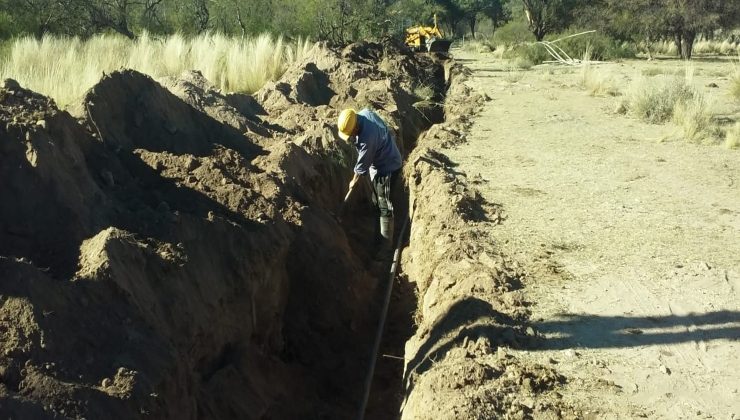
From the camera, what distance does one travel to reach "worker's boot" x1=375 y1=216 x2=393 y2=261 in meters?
9.58

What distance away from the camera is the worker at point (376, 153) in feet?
27.8

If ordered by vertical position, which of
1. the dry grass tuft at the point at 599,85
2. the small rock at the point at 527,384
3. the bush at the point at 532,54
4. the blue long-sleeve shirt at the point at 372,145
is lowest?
the bush at the point at 532,54

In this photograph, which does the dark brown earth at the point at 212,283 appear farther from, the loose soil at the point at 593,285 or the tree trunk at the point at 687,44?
the tree trunk at the point at 687,44

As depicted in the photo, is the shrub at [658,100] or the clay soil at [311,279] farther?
the shrub at [658,100]

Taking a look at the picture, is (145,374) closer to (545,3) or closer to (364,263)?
(364,263)

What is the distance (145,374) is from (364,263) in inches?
206

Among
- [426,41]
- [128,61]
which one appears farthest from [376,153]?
[426,41]

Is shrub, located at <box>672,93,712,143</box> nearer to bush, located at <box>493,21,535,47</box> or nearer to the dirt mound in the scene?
the dirt mound

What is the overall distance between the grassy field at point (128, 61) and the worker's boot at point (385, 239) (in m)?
4.24

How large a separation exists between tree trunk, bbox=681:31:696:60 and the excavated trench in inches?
1003

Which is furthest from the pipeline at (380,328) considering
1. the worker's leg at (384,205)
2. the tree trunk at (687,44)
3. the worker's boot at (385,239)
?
the tree trunk at (687,44)

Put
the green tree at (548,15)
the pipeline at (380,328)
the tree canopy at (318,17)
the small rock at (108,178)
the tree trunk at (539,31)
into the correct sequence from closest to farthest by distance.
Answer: the small rock at (108,178) → the pipeline at (380,328) → the tree canopy at (318,17) → the green tree at (548,15) → the tree trunk at (539,31)

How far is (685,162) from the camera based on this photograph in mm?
11773

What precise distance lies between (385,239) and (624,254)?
3.24 meters
